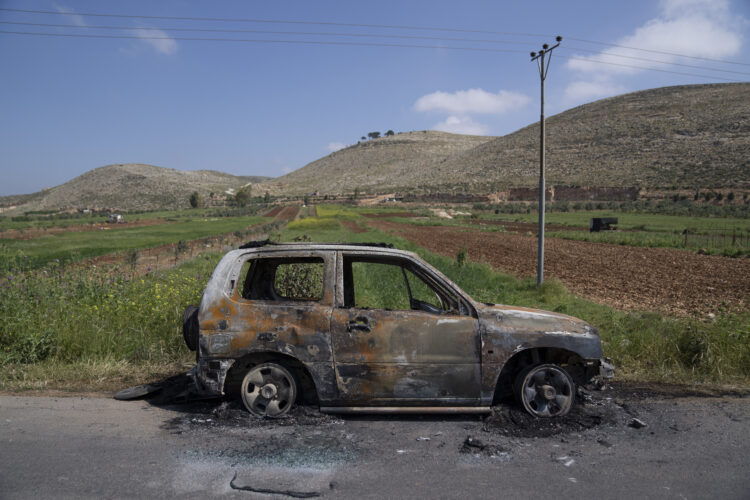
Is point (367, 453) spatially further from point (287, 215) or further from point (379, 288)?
point (287, 215)

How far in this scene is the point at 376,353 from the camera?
461 cm

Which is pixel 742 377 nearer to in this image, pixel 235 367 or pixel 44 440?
pixel 235 367

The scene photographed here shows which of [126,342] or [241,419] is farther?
[126,342]

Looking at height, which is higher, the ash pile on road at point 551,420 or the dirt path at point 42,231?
the dirt path at point 42,231

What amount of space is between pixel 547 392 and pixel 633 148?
305 ft

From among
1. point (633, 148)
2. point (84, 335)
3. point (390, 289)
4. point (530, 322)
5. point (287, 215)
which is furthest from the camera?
point (633, 148)

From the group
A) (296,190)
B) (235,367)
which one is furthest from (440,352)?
(296,190)

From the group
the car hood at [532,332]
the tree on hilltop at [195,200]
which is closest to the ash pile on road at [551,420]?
the car hood at [532,332]

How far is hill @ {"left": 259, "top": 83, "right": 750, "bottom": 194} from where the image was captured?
7175 centimetres

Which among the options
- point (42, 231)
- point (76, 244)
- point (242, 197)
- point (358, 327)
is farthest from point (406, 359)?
point (242, 197)

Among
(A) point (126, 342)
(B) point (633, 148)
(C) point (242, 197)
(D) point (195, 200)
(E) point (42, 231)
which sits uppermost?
(B) point (633, 148)

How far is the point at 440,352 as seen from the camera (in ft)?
15.1

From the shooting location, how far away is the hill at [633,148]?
235 feet

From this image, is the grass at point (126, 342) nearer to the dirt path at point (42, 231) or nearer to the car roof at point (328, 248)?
the car roof at point (328, 248)
